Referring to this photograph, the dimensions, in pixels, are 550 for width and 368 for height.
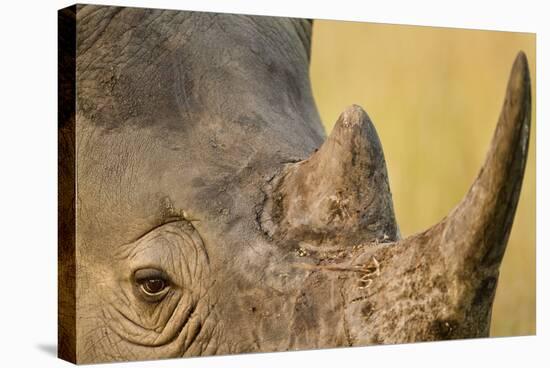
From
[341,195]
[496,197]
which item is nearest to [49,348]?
[341,195]

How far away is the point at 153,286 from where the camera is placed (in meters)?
5.39

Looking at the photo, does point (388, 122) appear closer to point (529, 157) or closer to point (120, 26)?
point (529, 157)

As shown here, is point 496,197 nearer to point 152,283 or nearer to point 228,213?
point 228,213

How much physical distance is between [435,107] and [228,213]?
2.32 m

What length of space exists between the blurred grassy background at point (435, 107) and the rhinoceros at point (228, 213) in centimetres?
104

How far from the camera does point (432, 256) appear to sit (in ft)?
15.5

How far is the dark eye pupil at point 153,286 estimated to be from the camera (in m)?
5.38

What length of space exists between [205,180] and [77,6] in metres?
1.10

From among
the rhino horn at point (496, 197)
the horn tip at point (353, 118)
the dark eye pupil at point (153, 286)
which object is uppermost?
the horn tip at point (353, 118)

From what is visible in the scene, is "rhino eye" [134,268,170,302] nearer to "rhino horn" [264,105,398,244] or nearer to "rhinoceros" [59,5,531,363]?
"rhinoceros" [59,5,531,363]

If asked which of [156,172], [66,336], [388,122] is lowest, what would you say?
[66,336]

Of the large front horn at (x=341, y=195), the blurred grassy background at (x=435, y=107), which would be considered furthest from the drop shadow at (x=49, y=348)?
the blurred grassy background at (x=435, y=107)

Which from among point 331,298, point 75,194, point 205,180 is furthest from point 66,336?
point 331,298

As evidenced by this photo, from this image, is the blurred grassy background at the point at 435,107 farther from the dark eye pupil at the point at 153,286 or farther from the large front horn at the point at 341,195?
the dark eye pupil at the point at 153,286
